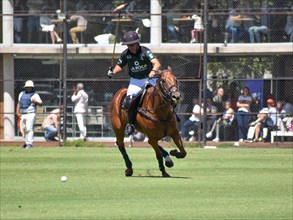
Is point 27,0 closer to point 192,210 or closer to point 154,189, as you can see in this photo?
point 154,189

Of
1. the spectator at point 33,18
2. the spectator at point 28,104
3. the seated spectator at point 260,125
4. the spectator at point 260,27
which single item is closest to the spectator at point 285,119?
the seated spectator at point 260,125

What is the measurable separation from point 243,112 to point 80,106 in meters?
5.99

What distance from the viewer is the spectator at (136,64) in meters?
20.4

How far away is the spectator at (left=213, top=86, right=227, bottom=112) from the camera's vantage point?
36656mm

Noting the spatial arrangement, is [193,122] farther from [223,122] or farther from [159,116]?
[159,116]

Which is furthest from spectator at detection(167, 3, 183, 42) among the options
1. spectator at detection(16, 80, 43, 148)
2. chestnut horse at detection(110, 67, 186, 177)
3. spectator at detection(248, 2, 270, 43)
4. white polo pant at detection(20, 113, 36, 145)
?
chestnut horse at detection(110, 67, 186, 177)

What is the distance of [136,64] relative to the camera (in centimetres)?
2084

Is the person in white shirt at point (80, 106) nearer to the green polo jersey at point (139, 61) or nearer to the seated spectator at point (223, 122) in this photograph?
the seated spectator at point (223, 122)

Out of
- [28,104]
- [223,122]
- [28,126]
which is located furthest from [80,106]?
[223,122]

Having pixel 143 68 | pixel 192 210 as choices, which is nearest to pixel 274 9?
pixel 143 68

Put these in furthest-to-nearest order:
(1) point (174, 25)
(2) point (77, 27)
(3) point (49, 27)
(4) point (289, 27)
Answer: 1. (3) point (49, 27)
2. (2) point (77, 27)
3. (1) point (174, 25)
4. (4) point (289, 27)

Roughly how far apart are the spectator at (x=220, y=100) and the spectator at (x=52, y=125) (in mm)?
5589

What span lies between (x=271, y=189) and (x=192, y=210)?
3.33 meters

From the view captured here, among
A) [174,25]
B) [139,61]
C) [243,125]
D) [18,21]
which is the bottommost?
[243,125]
